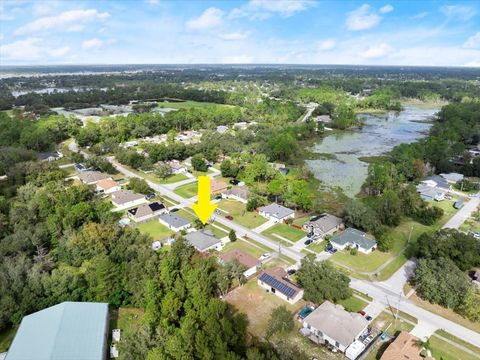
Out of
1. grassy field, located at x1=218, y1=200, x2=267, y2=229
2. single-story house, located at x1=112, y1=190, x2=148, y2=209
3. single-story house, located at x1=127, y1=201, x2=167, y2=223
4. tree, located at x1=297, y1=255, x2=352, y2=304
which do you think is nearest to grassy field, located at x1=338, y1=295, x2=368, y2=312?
tree, located at x1=297, y1=255, x2=352, y2=304

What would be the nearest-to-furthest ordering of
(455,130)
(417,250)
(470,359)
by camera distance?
1. (470,359)
2. (417,250)
3. (455,130)

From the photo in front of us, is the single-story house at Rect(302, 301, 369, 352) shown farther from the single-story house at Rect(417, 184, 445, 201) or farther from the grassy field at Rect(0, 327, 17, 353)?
the single-story house at Rect(417, 184, 445, 201)

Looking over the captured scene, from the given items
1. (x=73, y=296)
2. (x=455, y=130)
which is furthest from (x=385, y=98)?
(x=73, y=296)

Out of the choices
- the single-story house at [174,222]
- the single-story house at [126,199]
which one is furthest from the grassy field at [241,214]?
the single-story house at [126,199]

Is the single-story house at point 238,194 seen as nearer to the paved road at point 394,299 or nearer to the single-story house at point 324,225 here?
the paved road at point 394,299

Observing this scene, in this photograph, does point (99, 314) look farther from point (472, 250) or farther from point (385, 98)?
point (385, 98)

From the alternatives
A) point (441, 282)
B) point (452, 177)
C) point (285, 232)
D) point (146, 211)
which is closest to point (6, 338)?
point (146, 211)
